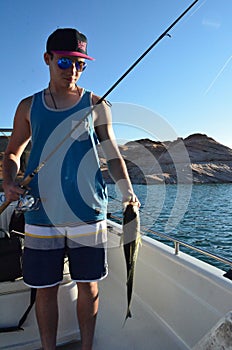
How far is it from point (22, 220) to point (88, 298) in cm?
83

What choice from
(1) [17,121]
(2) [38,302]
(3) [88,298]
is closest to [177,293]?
(3) [88,298]

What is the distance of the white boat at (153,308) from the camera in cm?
212

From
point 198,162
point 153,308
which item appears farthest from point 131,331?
point 198,162

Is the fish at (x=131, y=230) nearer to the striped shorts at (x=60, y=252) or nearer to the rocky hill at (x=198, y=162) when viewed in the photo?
the striped shorts at (x=60, y=252)

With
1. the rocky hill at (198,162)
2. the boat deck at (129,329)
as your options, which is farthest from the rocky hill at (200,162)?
the boat deck at (129,329)

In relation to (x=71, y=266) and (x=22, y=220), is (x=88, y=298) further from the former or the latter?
(x=22, y=220)

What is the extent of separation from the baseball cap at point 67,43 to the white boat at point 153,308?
1351 millimetres

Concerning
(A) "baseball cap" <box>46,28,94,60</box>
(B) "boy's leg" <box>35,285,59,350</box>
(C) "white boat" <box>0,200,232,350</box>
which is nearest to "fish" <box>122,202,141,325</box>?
(B) "boy's leg" <box>35,285,59,350</box>

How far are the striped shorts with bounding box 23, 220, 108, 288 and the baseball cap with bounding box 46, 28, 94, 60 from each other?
82 centimetres

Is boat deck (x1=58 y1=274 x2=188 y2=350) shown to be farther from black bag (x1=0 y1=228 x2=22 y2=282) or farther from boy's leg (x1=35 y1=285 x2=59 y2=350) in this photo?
black bag (x1=0 y1=228 x2=22 y2=282)

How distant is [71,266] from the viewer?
1.75 metres

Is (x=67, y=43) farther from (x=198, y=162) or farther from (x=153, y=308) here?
(x=198, y=162)

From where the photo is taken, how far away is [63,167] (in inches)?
66.1

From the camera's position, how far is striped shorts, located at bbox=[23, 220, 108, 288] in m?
1.69
